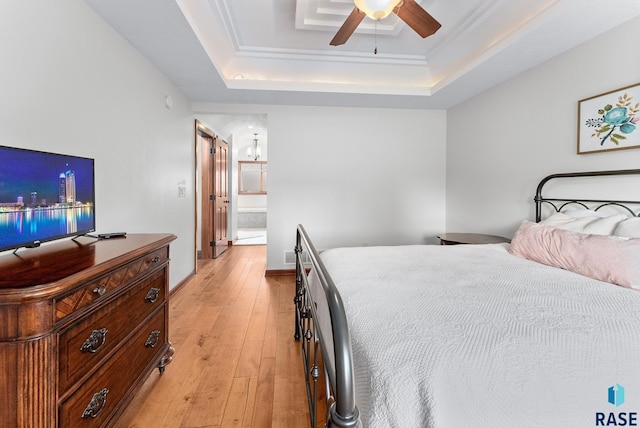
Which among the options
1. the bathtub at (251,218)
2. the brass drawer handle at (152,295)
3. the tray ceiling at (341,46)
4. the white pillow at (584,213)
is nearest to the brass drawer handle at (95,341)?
the brass drawer handle at (152,295)

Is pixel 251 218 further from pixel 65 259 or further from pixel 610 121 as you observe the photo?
pixel 610 121

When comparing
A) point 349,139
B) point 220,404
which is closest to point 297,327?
point 220,404

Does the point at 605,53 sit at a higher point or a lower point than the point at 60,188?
higher

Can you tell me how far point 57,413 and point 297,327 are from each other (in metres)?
1.47

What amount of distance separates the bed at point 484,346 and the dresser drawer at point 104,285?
0.83m

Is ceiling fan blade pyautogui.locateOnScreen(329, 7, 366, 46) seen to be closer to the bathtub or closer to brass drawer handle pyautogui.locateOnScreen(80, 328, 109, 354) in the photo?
brass drawer handle pyautogui.locateOnScreen(80, 328, 109, 354)

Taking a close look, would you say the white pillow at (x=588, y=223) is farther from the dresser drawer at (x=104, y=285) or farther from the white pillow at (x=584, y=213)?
the dresser drawer at (x=104, y=285)

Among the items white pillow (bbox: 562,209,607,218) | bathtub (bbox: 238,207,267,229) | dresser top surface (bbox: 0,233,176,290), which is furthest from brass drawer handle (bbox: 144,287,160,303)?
bathtub (bbox: 238,207,267,229)

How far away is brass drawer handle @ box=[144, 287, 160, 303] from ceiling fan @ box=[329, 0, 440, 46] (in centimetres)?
215

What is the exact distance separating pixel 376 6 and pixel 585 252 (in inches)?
76.6

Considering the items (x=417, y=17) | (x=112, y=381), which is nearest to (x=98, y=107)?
(x=112, y=381)

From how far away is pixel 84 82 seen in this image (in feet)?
6.03

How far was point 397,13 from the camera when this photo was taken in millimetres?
1951

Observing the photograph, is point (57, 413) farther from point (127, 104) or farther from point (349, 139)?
point (349, 139)
